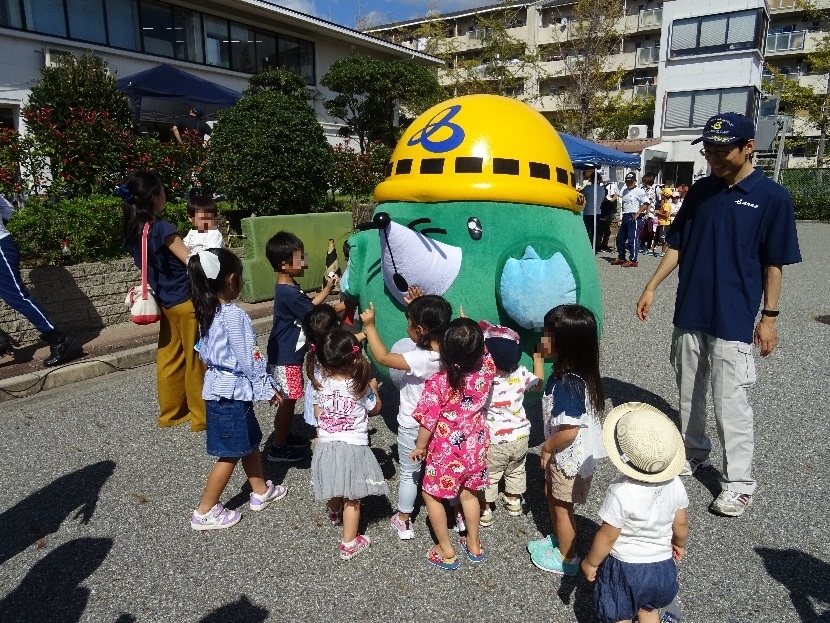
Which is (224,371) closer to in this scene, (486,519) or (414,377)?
(414,377)

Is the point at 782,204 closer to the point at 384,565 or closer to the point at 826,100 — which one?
the point at 384,565

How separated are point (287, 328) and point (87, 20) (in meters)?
13.7

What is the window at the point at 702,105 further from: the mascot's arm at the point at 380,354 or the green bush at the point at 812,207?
the mascot's arm at the point at 380,354

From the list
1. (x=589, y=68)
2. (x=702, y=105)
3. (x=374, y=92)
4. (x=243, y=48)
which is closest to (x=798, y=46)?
(x=702, y=105)

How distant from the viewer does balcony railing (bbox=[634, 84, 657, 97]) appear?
32312 millimetres

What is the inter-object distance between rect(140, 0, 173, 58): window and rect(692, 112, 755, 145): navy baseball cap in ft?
50.4

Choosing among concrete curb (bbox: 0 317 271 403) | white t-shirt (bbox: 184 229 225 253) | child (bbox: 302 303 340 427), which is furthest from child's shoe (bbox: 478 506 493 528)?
concrete curb (bbox: 0 317 271 403)

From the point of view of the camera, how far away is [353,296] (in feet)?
12.1

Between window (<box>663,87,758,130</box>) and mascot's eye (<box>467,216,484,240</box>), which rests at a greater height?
window (<box>663,87,758,130</box>)

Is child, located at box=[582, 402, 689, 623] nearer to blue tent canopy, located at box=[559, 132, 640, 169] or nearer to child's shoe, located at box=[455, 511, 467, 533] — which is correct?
child's shoe, located at box=[455, 511, 467, 533]

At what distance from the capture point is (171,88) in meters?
12.6

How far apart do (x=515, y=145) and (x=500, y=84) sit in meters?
26.5

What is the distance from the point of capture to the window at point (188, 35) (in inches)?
614

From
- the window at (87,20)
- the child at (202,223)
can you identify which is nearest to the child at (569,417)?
the child at (202,223)
